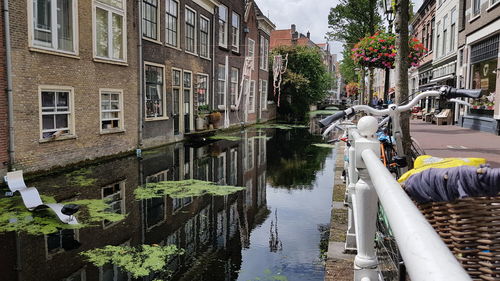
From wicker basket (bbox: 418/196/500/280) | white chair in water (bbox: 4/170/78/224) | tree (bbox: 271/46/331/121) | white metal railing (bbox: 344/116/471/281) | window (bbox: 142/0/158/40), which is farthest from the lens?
tree (bbox: 271/46/331/121)

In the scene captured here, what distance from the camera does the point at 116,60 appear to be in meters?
12.7

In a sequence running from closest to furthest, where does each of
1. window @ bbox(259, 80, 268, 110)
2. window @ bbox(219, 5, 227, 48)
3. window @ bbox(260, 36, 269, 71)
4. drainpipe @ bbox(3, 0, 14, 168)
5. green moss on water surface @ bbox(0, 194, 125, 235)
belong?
green moss on water surface @ bbox(0, 194, 125, 235)
drainpipe @ bbox(3, 0, 14, 168)
window @ bbox(219, 5, 227, 48)
window @ bbox(260, 36, 269, 71)
window @ bbox(259, 80, 268, 110)

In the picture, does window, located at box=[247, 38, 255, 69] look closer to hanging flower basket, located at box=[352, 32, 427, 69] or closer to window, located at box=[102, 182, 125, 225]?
hanging flower basket, located at box=[352, 32, 427, 69]

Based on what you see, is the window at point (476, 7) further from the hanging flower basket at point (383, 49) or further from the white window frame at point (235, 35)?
the white window frame at point (235, 35)

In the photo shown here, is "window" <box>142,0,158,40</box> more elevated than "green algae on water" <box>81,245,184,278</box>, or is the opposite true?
"window" <box>142,0,158,40</box>

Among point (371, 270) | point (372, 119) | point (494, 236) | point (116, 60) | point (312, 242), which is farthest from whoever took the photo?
point (116, 60)

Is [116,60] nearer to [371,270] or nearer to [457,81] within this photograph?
[371,270]

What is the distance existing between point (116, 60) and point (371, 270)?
476 inches

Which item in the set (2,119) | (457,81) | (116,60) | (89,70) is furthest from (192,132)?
(457,81)

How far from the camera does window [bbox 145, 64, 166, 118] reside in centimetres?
1503

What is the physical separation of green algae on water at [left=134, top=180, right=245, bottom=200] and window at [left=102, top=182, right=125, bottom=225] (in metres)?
0.30

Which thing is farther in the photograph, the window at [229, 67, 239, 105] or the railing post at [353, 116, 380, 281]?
the window at [229, 67, 239, 105]

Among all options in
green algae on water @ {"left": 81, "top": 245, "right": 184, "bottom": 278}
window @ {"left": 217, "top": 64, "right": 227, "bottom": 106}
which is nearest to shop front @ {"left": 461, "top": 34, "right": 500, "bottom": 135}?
window @ {"left": 217, "top": 64, "right": 227, "bottom": 106}

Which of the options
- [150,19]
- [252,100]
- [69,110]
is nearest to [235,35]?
[252,100]
